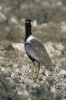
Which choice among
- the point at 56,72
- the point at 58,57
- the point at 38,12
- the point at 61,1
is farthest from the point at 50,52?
the point at 61,1

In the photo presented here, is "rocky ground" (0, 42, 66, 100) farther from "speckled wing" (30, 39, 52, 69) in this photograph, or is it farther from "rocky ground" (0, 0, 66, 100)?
"speckled wing" (30, 39, 52, 69)

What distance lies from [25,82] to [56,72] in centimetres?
161

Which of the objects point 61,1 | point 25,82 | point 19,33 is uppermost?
point 61,1

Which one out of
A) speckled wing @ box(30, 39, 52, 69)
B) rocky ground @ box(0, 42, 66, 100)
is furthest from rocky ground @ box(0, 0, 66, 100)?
speckled wing @ box(30, 39, 52, 69)

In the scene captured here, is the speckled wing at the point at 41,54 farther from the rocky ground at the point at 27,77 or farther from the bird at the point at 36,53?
the rocky ground at the point at 27,77

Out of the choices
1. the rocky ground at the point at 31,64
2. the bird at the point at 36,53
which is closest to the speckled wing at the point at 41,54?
the bird at the point at 36,53

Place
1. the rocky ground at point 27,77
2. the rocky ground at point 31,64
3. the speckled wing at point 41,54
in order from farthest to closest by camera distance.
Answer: the speckled wing at point 41,54 < the rocky ground at point 31,64 < the rocky ground at point 27,77

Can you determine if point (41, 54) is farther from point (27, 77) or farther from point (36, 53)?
point (27, 77)

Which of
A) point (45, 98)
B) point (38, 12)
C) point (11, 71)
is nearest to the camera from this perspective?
point (45, 98)

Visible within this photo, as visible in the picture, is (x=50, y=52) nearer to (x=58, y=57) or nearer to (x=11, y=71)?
(x=58, y=57)

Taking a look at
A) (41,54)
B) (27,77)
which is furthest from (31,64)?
(41,54)

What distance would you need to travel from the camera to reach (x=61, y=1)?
3388cm

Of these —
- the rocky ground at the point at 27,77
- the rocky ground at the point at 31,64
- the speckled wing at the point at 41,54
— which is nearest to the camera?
the rocky ground at the point at 27,77

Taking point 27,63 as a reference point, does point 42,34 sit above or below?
above
